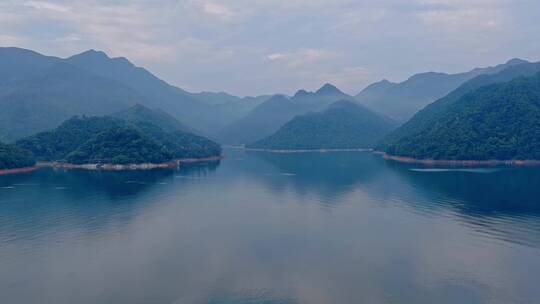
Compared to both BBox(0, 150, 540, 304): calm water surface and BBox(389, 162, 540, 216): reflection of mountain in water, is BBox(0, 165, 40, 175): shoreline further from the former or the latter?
BBox(389, 162, 540, 216): reflection of mountain in water

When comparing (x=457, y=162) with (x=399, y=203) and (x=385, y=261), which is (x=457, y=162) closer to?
(x=399, y=203)

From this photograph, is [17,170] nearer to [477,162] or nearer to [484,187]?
[484,187]

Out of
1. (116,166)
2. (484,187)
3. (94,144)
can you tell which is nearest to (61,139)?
(94,144)

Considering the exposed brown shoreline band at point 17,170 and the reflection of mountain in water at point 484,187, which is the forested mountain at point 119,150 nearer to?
the exposed brown shoreline band at point 17,170

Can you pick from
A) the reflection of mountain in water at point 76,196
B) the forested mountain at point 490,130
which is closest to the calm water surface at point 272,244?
the reflection of mountain in water at point 76,196

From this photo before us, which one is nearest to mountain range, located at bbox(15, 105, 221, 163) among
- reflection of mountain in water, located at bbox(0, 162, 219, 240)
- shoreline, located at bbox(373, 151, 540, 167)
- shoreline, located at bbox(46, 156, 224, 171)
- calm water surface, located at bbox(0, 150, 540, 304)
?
shoreline, located at bbox(46, 156, 224, 171)
